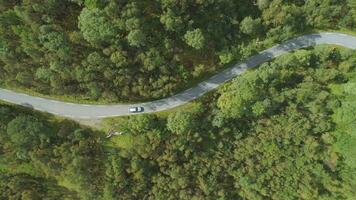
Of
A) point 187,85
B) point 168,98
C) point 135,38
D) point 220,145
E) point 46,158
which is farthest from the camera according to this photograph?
point 168,98

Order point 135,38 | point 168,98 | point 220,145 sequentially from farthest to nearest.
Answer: point 168,98, point 220,145, point 135,38

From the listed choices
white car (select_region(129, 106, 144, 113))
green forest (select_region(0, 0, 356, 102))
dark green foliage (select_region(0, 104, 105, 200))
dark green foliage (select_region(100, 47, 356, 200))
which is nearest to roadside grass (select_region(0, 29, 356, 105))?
green forest (select_region(0, 0, 356, 102))

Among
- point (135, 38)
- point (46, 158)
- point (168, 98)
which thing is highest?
point (135, 38)

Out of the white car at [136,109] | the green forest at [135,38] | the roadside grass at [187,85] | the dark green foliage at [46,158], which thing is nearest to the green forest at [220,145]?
the dark green foliage at [46,158]

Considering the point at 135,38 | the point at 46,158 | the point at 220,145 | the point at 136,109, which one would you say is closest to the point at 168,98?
the point at 136,109

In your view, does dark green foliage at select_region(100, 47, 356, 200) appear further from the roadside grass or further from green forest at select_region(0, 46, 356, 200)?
the roadside grass

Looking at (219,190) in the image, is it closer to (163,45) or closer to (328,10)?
(163,45)

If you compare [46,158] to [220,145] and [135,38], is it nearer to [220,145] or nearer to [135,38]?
[135,38]
